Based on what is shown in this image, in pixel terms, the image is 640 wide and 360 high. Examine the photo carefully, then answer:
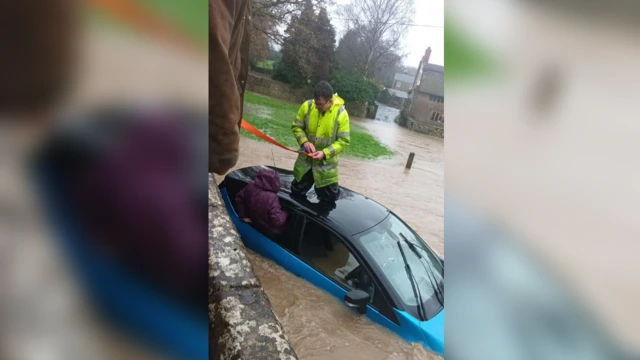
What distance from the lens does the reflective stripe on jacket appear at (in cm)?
354

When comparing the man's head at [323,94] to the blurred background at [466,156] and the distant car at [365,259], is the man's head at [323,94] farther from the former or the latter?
the blurred background at [466,156]

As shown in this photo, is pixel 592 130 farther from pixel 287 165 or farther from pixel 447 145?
pixel 287 165

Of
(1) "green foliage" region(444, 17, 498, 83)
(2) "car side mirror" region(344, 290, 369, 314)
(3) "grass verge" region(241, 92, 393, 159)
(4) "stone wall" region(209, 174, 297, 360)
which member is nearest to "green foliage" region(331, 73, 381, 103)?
(3) "grass verge" region(241, 92, 393, 159)

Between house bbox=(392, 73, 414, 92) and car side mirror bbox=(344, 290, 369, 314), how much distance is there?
13.0 feet

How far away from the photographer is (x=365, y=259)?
2590 millimetres

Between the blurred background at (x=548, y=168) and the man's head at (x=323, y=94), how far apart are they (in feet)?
9.99

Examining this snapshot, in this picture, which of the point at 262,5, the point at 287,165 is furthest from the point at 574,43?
the point at 287,165

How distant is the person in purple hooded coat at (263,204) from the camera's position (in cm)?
313

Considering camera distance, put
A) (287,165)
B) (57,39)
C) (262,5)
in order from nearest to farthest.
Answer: (57,39) → (262,5) → (287,165)

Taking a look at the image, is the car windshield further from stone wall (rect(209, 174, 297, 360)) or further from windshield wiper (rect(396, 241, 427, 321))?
stone wall (rect(209, 174, 297, 360))

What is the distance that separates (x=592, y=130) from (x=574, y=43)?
10 centimetres

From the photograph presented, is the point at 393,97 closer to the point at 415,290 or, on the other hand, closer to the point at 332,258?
the point at 332,258

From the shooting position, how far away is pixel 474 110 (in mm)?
468

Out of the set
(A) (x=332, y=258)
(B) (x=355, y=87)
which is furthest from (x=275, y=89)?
(A) (x=332, y=258)
